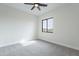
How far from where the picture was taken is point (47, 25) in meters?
5.61

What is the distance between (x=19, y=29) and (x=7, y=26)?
892 mm

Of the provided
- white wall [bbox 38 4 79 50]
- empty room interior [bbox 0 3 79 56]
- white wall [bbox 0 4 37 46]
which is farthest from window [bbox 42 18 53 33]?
white wall [bbox 0 4 37 46]

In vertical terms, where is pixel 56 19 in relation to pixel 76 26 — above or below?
above

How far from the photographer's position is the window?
203 inches

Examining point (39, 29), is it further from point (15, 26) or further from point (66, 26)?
point (66, 26)

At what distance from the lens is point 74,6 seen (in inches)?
141

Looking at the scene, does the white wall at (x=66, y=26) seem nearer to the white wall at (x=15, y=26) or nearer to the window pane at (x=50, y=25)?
the window pane at (x=50, y=25)

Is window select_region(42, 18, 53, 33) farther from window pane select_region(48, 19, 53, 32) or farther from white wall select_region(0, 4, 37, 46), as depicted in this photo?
white wall select_region(0, 4, 37, 46)

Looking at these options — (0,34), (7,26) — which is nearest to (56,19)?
(7,26)

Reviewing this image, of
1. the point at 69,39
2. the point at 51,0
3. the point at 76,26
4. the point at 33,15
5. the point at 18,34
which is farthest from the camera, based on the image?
the point at 33,15

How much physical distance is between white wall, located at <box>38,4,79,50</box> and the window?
14.5 inches

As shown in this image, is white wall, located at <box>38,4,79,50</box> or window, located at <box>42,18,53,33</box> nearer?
white wall, located at <box>38,4,79,50</box>

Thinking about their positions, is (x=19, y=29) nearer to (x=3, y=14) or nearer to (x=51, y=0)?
(x=3, y=14)

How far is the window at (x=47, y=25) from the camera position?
5.16m
